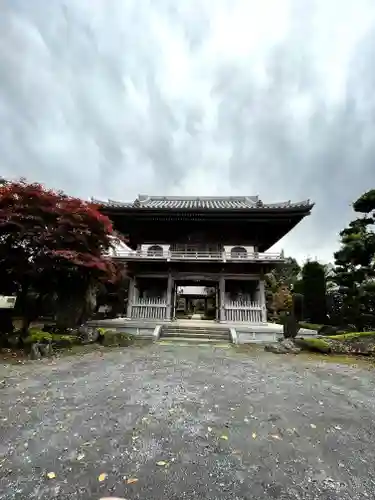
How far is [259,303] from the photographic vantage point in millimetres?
13500

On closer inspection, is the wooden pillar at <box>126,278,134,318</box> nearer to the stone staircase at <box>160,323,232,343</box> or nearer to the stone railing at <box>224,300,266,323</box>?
the stone staircase at <box>160,323,232,343</box>

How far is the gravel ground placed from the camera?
213cm

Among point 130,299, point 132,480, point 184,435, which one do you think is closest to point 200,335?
point 130,299

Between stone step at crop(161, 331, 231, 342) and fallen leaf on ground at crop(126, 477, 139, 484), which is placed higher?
stone step at crop(161, 331, 231, 342)

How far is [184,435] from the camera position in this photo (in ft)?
9.66

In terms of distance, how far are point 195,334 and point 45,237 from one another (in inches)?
267

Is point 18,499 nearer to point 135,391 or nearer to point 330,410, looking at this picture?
point 135,391

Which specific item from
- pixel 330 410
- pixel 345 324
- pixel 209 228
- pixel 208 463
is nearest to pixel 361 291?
pixel 345 324

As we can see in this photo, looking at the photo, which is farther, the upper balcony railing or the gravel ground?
the upper balcony railing

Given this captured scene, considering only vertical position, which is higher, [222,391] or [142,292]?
[142,292]

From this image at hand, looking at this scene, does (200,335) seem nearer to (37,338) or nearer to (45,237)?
(37,338)

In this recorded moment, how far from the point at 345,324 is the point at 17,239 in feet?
53.5

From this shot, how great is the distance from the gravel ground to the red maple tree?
3.03 meters

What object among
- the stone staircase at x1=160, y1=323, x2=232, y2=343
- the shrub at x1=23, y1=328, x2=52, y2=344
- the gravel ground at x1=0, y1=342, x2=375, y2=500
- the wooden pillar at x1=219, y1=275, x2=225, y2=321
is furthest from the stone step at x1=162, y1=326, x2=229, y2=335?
the gravel ground at x1=0, y1=342, x2=375, y2=500
